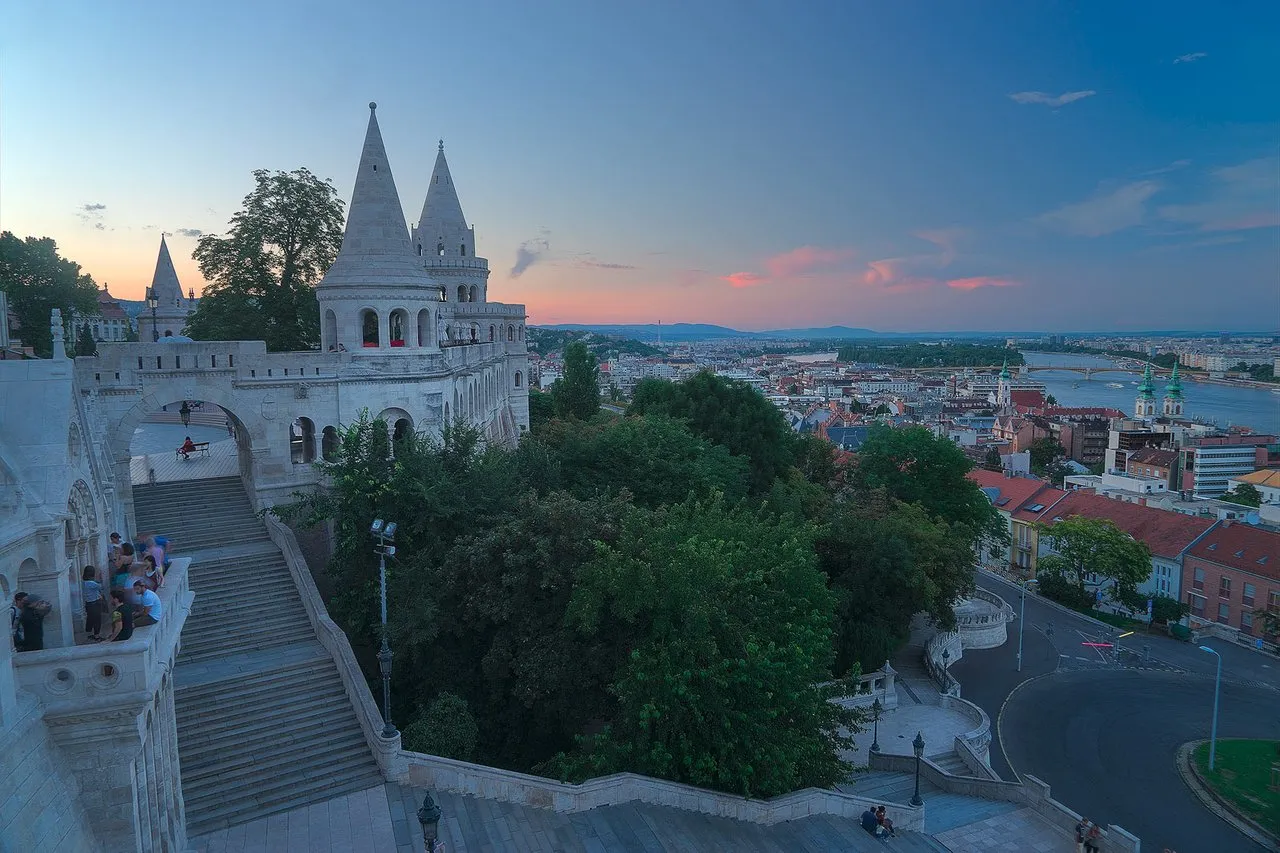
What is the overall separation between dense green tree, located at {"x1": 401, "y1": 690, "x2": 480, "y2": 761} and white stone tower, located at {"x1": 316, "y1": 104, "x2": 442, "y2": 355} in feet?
36.8

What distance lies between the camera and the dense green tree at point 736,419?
125 ft

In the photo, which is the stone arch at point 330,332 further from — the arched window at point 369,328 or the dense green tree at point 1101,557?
the dense green tree at point 1101,557

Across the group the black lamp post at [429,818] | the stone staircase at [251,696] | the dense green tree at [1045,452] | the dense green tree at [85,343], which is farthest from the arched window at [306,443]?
the dense green tree at [1045,452]

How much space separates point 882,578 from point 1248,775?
11952 millimetres

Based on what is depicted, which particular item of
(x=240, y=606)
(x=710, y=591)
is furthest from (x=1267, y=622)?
(x=240, y=606)

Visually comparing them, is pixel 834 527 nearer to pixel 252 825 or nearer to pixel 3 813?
pixel 252 825

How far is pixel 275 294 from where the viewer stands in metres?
30.8

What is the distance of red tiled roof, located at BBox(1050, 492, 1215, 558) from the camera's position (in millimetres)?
49031

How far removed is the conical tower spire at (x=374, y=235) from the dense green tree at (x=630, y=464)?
647 centimetres

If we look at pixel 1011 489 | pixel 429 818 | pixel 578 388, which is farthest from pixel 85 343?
pixel 1011 489

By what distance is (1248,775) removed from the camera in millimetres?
24188

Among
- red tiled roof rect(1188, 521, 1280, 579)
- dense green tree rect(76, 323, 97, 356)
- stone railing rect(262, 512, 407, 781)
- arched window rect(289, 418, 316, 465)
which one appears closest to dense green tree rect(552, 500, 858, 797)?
stone railing rect(262, 512, 407, 781)

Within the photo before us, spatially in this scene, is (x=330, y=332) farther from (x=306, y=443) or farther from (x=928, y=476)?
(x=928, y=476)

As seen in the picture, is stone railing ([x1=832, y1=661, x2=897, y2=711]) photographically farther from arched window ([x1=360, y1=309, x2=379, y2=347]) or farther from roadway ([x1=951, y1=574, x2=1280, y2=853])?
arched window ([x1=360, y1=309, x2=379, y2=347])
